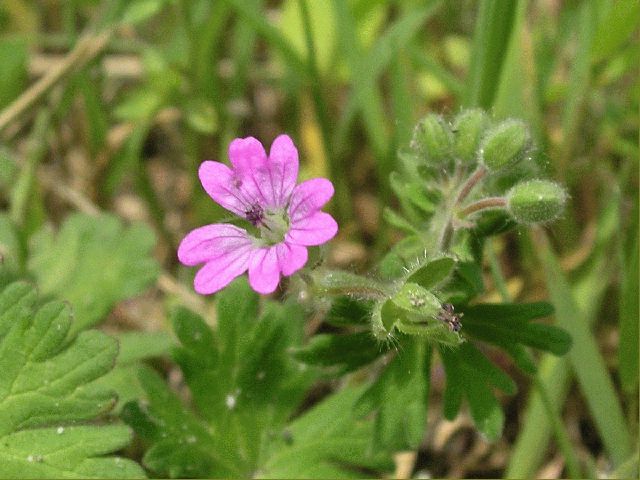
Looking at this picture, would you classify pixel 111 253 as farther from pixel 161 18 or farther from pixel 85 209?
pixel 161 18

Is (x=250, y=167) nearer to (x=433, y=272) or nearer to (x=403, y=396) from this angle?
(x=433, y=272)

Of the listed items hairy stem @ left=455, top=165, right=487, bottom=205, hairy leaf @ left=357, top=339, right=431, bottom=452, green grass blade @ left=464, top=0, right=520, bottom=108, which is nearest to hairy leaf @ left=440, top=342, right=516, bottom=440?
hairy leaf @ left=357, top=339, right=431, bottom=452

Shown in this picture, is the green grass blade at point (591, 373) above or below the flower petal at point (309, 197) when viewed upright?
below

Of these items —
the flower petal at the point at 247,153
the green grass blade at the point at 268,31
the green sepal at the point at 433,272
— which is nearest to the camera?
the green sepal at the point at 433,272

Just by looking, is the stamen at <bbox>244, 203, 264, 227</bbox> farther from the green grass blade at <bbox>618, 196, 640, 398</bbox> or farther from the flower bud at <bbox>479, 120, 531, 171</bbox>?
the green grass blade at <bbox>618, 196, 640, 398</bbox>

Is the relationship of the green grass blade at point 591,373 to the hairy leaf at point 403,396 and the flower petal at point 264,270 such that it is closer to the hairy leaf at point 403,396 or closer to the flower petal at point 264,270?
the hairy leaf at point 403,396

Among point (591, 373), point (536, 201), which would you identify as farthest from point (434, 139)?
point (591, 373)

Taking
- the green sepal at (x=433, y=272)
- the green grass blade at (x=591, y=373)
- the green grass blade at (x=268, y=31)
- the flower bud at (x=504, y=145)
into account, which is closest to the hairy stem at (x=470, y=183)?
the flower bud at (x=504, y=145)
